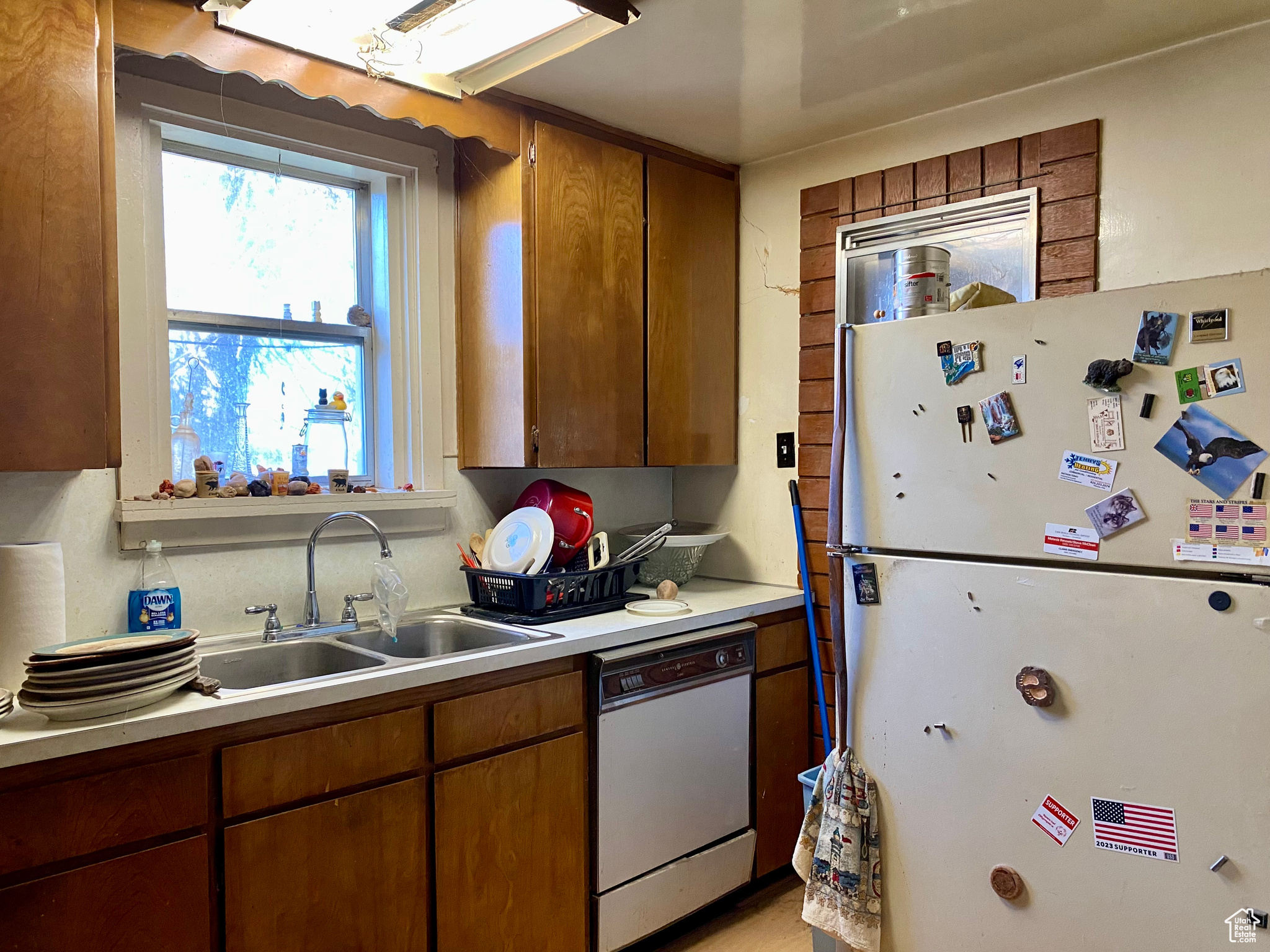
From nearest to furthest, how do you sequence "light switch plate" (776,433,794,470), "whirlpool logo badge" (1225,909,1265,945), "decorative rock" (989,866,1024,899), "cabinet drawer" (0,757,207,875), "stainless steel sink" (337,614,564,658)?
"cabinet drawer" (0,757,207,875)
"whirlpool logo badge" (1225,909,1265,945)
"decorative rock" (989,866,1024,899)
"stainless steel sink" (337,614,564,658)
"light switch plate" (776,433,794,470)

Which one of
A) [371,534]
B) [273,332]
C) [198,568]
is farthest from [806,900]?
[273,332]

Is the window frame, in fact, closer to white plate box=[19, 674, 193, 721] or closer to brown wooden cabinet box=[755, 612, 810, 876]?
white plate box=[19, 674, 193, 721]

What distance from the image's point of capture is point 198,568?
2043 millimetres

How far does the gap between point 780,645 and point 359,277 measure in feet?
5.43

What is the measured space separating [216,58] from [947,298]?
1.70 meters

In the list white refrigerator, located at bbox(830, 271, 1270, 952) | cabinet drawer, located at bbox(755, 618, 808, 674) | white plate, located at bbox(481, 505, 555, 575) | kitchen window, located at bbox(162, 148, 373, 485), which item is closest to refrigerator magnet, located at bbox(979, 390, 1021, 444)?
white refrigerator, located at bbox(830, 271, 1270, 952)

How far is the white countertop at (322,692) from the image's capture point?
4.37ft

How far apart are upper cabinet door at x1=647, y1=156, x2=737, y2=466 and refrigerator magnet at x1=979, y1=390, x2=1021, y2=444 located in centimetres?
119

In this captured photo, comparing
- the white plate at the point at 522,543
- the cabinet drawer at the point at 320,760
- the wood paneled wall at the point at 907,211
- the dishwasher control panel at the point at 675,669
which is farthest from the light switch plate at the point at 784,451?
the cabinet drawer at the point at 320,760

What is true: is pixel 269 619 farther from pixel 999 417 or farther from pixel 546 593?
pixel 999 417

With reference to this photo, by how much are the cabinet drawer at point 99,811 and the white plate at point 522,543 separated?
992 millimetres

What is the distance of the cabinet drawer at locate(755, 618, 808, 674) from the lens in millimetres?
2543

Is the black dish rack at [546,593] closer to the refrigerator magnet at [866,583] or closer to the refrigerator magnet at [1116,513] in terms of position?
the refrigerator magnet at [866,583]

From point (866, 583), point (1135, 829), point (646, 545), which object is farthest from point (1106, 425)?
point (646, 545)
